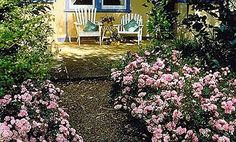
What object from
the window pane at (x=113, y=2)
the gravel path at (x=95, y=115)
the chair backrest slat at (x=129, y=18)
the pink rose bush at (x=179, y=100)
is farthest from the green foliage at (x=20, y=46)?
the window pane at (x=113, y=2)

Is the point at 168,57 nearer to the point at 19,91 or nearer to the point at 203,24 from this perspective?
the point at 203,24

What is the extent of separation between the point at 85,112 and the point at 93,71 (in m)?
2.41

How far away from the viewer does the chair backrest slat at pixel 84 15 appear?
39.8ft

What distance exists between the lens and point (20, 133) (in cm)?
360

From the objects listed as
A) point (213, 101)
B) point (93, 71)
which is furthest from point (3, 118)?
point (93, 71)

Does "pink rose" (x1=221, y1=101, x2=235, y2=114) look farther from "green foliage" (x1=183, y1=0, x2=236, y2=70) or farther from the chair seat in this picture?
the chair seat

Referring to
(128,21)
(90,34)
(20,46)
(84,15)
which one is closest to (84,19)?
(84,15)

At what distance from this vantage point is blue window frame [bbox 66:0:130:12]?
12406 mm

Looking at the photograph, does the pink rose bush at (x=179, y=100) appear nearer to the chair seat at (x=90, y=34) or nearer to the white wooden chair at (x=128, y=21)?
the chair seat at (x=90, y=34)

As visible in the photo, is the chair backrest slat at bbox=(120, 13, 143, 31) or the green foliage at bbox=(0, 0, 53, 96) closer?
the green foliage at bbox=(0, 0, 53, 96)

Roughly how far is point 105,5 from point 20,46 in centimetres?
726

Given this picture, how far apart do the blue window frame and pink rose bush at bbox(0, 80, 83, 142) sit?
25.9 ft

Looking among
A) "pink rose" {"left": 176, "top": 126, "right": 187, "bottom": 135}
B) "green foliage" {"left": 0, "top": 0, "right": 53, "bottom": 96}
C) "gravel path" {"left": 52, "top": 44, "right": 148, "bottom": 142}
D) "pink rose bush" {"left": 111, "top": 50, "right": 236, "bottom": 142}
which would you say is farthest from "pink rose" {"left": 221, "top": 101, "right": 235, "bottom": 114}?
"green foliage" {"left": 0, "top": 0, "right": 53, "bottom": 96}

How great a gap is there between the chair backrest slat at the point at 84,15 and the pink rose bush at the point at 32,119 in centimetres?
753
